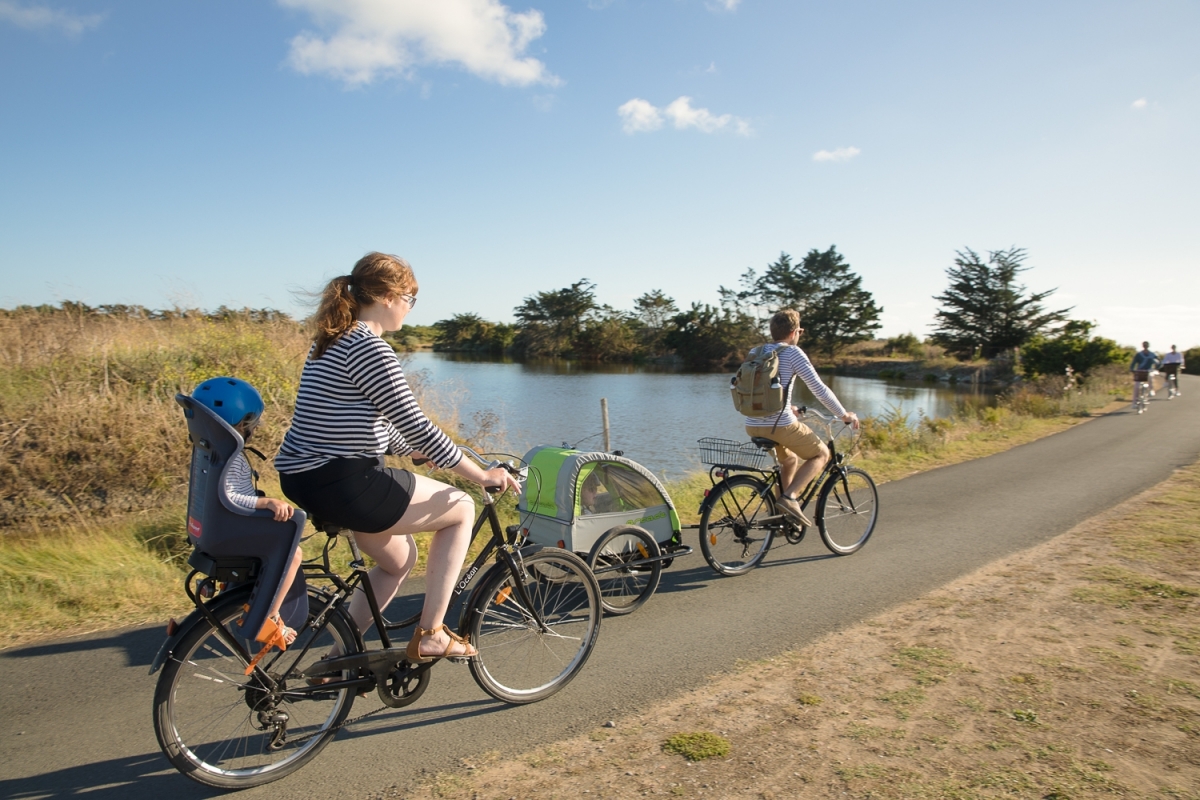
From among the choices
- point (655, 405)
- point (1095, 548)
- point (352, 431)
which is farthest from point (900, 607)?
point (655, 405)

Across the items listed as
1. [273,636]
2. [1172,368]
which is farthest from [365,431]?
[1172,368]

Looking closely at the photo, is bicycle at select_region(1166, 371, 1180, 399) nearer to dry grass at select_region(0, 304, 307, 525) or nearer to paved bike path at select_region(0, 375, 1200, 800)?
paved bike path at select_region(0, 375, 1200, 800)

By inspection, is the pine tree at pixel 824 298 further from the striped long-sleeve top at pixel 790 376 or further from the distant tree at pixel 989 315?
the striped long-sleeve top at pixel 790 376

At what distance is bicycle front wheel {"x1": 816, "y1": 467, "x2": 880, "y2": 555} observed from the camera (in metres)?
6.06

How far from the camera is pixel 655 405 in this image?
97.3ft

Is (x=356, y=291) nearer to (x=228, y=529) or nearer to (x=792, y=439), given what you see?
(x=228, y=529)

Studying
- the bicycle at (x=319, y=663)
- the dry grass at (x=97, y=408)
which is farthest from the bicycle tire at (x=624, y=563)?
the dry grass at (x=97, y=408)

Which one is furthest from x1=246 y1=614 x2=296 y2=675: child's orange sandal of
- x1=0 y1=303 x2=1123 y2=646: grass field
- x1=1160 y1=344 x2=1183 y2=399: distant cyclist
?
x1=1160 y1=344 x2=1183 y2=399: distant cyclist

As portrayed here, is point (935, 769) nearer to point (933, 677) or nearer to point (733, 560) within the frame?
point (933, 677)

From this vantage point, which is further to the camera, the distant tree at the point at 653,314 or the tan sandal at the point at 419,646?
the distant tree at the point at 653,314

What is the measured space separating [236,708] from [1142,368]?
23374mm

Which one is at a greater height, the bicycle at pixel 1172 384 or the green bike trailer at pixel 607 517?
the bicycle at pixel 1172 384

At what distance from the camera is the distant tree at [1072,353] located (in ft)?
99.2

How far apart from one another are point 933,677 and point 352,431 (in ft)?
10.3
